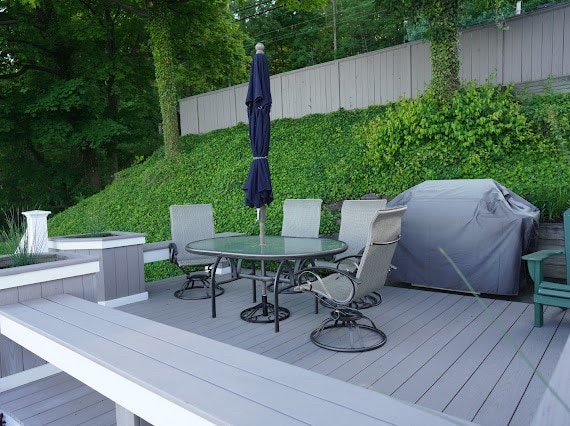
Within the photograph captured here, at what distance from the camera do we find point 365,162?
6.96 m

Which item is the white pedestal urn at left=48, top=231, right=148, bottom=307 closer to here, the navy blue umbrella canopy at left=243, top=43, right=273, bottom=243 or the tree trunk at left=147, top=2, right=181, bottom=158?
the navy blue umbrella canopy at left=243, top=43, right=273, bottom=243

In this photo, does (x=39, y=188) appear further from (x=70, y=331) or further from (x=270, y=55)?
(x=70, y=331)

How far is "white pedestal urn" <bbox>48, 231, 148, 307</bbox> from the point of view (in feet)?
13.9

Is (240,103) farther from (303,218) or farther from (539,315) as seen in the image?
(539,315)

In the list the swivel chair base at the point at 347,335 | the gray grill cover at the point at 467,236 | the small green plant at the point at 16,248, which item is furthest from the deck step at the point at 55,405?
the gray grill cover at the point at 467,236

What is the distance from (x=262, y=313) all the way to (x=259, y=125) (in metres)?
1.73

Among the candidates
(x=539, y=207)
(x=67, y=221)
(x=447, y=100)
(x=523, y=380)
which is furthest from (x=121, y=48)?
(x=523, y=380)

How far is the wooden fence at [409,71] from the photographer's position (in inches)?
262

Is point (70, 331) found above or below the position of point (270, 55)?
below

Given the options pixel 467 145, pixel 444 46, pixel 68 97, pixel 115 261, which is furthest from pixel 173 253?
pixel 68 97

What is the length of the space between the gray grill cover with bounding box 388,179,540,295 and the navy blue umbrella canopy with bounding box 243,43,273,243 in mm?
1670

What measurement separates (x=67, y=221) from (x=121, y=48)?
6081 mm

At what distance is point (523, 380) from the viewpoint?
98.7 inches

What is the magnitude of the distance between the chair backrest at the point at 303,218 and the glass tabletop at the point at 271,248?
20.2 inches
